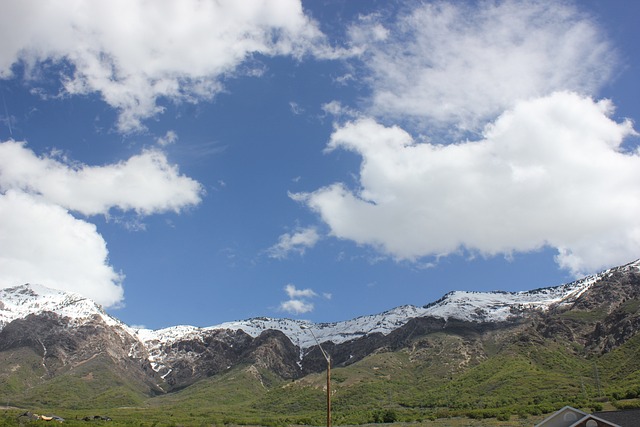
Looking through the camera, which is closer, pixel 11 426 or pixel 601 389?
pixel 11 426

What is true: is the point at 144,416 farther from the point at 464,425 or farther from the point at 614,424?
the point at 614,424

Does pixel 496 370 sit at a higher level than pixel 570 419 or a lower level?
higher

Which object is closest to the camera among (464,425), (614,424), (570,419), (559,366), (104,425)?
(614,424)

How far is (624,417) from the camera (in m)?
50.8

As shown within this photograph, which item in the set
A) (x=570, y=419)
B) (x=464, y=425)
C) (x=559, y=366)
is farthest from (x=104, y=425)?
(x=559, y=366)

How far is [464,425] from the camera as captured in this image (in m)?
104

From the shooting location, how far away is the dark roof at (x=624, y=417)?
49.3 m

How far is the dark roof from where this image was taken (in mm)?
49319

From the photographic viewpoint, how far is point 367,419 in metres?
144

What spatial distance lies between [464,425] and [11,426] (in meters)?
84.6

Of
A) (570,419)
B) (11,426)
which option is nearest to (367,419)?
(11,426)

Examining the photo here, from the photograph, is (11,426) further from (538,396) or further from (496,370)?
(496,370)

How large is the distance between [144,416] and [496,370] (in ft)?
378

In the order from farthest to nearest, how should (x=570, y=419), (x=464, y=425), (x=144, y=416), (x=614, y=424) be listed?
(x=144, y=416) < (x=464, y=425) < (x=570, y=419) < (x=614, y=424)
